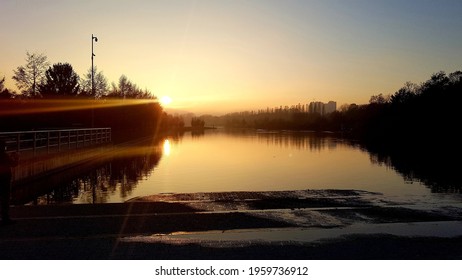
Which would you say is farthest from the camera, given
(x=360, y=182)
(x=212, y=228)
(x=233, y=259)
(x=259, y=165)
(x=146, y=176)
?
(x=259, y=165)

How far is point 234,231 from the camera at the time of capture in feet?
26.6

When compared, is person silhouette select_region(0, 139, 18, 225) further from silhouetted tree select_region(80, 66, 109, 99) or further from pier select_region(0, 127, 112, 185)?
silhouetted tree select_region(80, 66, 109, 99)

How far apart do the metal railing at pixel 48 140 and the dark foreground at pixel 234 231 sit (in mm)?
4193

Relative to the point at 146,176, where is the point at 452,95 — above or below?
above

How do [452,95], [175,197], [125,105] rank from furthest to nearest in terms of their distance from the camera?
[125,105], [452,95], [175,197]

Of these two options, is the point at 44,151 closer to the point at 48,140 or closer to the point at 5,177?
the point at 48,140

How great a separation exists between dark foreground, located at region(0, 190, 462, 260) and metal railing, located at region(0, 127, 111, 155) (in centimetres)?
419

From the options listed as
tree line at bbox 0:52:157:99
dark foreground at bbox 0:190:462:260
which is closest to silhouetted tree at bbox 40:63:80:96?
tree line at bbox 0:52:157:99

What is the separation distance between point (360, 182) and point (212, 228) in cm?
1331

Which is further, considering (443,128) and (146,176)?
(443,128)

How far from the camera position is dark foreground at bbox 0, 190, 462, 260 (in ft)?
21.4

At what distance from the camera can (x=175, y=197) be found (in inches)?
513
